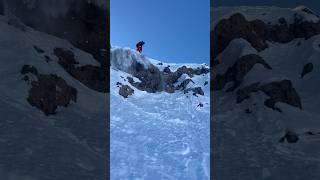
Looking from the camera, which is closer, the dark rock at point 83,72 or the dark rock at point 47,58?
the dark rock at point 47,58

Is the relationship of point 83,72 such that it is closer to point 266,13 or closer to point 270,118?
point 270,118

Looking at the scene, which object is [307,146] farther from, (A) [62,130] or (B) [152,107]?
(B) [152,107]

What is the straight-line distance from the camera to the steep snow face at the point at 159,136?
2464cm

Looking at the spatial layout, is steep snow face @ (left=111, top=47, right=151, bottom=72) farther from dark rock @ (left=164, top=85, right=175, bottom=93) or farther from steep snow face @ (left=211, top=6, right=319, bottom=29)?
steep snow face @ (left=211, top=6, right=319, bottom=29)

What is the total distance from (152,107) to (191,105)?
15.2 ft

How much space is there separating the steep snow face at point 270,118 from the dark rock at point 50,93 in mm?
9591

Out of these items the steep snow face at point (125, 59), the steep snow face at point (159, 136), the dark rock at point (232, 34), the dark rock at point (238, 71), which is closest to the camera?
the steep snow face at point (159, 136)

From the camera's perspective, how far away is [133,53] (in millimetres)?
63500

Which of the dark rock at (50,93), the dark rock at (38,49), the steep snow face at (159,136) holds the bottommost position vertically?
the steep snow face at (159,136)

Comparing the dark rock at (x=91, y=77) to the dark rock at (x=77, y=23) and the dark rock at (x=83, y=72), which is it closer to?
the dark rock at (x=83, y=72)

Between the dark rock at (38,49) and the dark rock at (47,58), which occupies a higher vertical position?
the dark rock at (38,49)

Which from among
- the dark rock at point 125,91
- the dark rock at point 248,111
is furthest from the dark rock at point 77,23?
the dark rock at point 248,111

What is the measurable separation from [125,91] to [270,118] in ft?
61.7

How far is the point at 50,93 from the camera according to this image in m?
30.6
